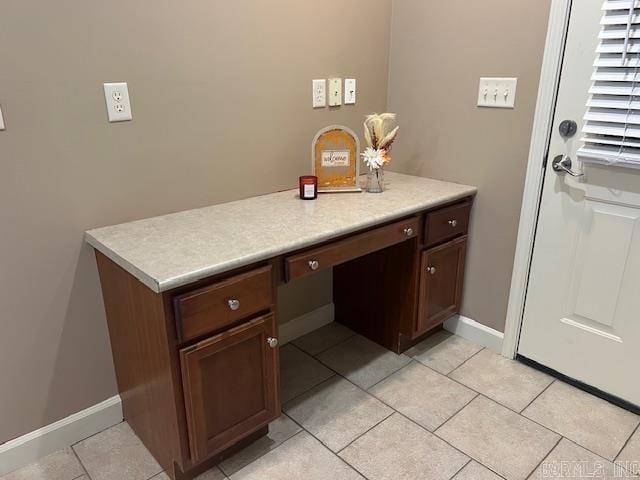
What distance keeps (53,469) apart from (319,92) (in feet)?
5.88

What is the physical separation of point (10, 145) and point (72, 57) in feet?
1.08

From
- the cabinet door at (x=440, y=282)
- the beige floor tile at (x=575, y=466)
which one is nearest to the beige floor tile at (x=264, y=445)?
the cabinet door at (x=440, y=282)

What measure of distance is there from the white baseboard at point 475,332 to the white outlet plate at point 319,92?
4.14ft

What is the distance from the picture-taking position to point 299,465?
172 cm

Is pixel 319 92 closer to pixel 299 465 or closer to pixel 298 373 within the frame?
pixel 298 373

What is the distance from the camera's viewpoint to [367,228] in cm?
185

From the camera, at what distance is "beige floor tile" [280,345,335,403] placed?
2123mm

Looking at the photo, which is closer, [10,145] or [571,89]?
[10,145]

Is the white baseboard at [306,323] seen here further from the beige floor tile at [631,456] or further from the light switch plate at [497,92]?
the beige floor tile at [631,456]

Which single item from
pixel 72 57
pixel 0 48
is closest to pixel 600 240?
pixel 72 57

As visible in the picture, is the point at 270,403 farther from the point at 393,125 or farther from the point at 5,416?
the point at 393,125

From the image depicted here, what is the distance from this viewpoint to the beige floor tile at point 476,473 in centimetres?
165

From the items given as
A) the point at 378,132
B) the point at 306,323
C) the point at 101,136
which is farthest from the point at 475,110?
the point at 101,136

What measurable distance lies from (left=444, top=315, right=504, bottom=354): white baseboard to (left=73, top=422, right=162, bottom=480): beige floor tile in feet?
5.06
